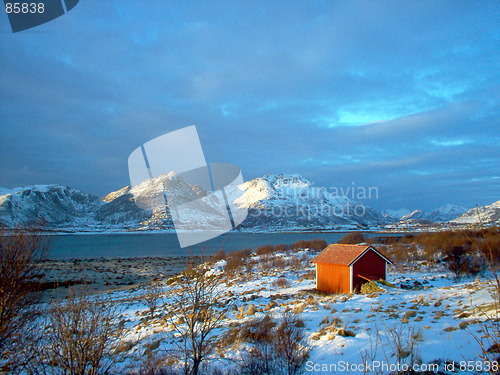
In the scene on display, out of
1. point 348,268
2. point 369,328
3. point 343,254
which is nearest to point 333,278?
point 348,268

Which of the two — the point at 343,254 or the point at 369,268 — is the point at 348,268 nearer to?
the point at 343,254

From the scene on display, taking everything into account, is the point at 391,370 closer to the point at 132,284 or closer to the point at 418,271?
the point at 418,271

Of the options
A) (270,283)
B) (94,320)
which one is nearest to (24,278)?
(94,320)

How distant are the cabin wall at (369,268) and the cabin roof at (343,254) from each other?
0.90 feet

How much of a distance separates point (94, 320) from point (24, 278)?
2089 millimetres

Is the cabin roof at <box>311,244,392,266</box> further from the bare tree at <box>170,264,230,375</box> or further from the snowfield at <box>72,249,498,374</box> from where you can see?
the bare tree at <box>170,264,230,375</box>

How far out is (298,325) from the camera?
9844mm

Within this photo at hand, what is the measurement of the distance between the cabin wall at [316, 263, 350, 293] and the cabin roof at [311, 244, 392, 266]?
28 centimetres

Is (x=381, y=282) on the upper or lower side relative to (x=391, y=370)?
lower

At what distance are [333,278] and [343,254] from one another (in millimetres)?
1542

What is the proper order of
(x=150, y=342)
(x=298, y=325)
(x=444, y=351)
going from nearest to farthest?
1. (x=444, y=351)
2. (x=298, y=325)
3. (x=150, y=342)

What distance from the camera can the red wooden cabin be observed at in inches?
709

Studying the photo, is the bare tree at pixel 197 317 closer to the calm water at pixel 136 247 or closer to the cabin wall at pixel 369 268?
the cabin wall at pixel 369 268

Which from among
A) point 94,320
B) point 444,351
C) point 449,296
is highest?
point 94,320
